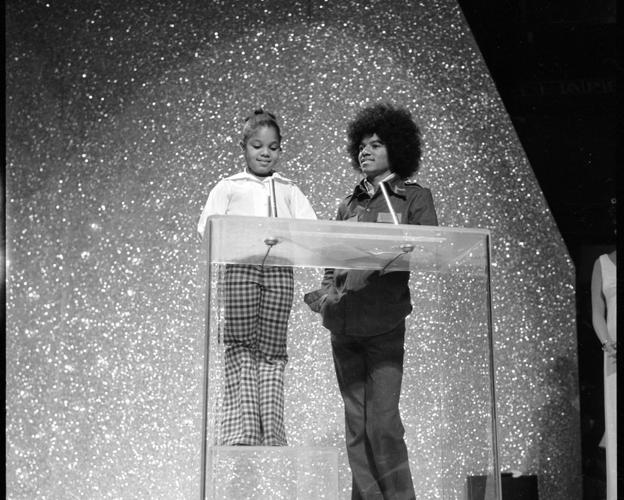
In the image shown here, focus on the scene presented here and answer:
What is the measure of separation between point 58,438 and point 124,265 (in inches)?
21.3

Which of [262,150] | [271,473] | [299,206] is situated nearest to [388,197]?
[299,206]

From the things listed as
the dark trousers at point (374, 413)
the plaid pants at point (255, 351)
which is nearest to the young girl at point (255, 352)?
the plaid pants at point (255, 351)

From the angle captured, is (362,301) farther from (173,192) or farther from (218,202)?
(173,192)

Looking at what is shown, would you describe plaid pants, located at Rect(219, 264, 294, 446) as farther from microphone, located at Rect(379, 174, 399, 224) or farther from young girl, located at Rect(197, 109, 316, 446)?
microphone, located at Rect(379, 174, 399, 224)

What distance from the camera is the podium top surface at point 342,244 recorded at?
194cm

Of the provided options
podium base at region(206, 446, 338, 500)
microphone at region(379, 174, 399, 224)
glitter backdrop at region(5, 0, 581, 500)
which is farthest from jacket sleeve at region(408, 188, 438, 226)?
glitter backdrop at region(5, 0, 581, 500)

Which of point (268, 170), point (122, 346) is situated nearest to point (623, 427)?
point (268, 170)

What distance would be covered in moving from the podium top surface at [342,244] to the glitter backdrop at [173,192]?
3.38ft

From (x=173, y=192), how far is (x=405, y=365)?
1.27 m

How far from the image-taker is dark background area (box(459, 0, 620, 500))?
2967 mm

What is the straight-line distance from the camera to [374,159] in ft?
8.09

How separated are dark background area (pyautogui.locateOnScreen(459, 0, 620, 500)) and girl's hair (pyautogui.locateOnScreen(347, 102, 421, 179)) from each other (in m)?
0.57

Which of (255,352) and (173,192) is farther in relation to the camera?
(173,192)

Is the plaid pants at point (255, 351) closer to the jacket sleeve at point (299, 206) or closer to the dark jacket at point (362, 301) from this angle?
the dark jacket at point (362, 301)
